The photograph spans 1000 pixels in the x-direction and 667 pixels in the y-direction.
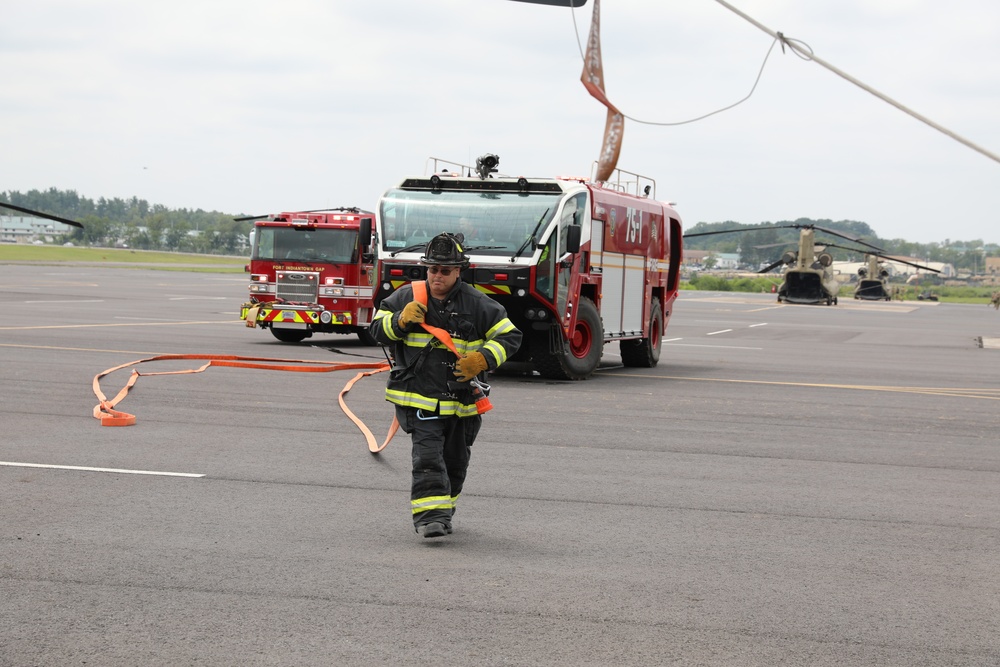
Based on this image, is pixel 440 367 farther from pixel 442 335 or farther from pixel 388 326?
pixel 388 326

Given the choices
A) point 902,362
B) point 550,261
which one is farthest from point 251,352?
point 902,362

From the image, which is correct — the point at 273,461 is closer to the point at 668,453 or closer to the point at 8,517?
the point at 8,517

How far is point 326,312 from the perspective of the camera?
24.2 meters

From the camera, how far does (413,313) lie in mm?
7262

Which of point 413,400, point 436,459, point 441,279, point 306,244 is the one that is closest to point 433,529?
point 436,459

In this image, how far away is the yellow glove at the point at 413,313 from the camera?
726 cm

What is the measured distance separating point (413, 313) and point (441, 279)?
0.30 metres

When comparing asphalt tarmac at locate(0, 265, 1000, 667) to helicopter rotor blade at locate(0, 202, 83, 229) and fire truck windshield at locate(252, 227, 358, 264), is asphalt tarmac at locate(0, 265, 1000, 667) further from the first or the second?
fire truck windshield at locate(252, 227, 358, 264)

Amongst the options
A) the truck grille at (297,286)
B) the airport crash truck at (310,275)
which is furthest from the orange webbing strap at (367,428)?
Answer: the truck grille at (297,286)

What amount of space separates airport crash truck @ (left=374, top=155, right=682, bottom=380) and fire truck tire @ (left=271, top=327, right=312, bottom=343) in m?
7.12

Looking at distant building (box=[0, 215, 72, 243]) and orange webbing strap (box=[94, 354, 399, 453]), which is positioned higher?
distant building (box=[0, 215, 72, 243])

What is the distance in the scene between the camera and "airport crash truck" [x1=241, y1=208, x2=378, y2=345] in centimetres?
2425

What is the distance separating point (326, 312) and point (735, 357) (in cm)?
804

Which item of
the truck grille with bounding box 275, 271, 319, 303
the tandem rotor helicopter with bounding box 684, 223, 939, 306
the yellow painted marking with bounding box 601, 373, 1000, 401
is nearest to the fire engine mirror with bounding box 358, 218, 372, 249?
the yellow painted marking with bounding box 601, 373, 1000, 401
